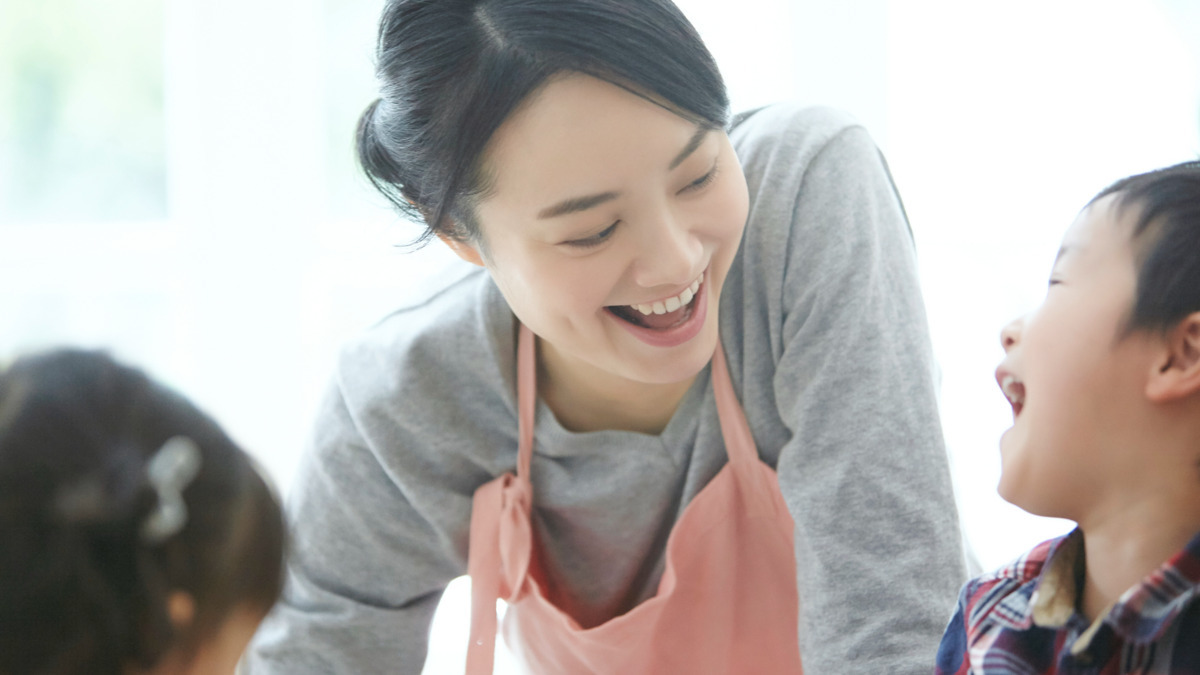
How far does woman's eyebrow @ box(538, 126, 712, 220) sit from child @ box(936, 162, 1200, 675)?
0.31 meters

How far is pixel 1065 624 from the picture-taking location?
651mm

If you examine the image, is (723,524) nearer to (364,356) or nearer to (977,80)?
(364,356)

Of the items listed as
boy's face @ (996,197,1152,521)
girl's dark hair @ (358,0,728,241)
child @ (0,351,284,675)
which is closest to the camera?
child @ (0,351,284,675)

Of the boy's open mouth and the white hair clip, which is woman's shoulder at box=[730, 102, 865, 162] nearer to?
the boy's open mouth

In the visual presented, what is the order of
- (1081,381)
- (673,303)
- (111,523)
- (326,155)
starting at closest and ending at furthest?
(111,523) < (1081,381) < (673,303) < (326,155)

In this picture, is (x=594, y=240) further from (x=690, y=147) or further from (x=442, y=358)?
(x=442, y=358)

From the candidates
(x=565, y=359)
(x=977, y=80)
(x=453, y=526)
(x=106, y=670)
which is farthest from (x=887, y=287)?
(x=977, y=80)

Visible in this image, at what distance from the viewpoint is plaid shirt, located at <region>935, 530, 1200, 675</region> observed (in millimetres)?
576

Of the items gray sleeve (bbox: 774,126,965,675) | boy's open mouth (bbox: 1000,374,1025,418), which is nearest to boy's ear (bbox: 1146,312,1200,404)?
boy's open mouth (bbox: 1000,374,1025,418)

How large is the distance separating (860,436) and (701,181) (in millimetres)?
265

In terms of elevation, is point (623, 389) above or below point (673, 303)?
below

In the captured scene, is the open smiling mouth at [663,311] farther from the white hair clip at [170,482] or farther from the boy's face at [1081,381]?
the white hair clip at [170,482]

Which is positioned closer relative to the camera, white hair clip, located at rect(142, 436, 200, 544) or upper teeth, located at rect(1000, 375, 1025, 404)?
white hair clip, located at rect(142, 436, 200, 544)

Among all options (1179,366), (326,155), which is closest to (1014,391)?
(1179,366)
